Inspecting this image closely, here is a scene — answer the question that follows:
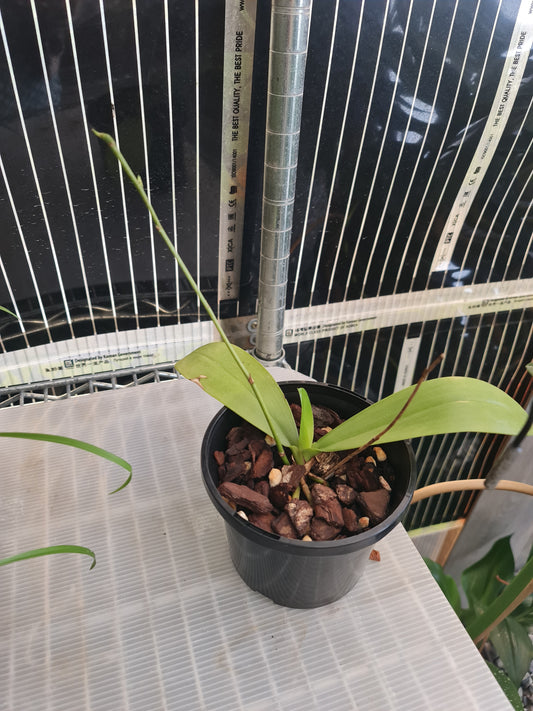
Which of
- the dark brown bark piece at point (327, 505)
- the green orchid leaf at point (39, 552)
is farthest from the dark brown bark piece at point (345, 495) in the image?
the green orchid leaf at point (39, 552)

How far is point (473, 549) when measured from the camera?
1.24 m

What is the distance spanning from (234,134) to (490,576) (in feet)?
2.95

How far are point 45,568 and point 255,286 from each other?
0.42m

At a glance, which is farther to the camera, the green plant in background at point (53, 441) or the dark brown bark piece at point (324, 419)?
the dark brown bark piece at point (324, 419)

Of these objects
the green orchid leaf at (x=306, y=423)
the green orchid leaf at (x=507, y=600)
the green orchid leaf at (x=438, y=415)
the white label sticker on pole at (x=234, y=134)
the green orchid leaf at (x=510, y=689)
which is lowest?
the green orchid leaf at (x=510, y=689)

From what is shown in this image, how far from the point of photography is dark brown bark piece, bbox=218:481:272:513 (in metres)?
0.42

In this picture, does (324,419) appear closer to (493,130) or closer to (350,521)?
(350,521)

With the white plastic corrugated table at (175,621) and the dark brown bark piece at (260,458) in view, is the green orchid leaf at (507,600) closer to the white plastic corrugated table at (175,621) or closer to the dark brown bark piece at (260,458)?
the white plastic corrugated table at (175,621)

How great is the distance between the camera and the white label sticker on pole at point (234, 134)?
1.68 feet

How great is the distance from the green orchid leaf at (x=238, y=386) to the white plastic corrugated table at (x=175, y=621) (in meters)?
0.14

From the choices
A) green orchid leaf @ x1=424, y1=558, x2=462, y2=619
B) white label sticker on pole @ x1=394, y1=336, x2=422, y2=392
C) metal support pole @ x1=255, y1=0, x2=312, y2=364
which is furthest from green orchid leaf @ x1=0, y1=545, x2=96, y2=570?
green orchid leaf @ x1=424, y1=558, x2=462, y2=619

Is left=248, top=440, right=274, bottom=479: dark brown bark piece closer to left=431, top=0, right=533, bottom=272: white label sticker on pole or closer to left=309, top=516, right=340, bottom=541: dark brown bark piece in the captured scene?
left=309, top=516, right=340, bottom=541: dark brown bark piece

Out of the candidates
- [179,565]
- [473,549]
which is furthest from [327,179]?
[473,549]

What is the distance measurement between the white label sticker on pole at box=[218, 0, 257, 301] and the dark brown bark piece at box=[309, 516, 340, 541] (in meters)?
0.38
